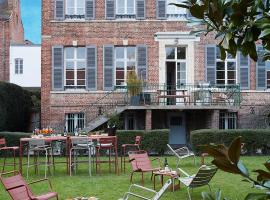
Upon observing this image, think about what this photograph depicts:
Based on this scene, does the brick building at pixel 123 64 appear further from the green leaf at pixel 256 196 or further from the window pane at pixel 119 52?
the green leaf at pixel 256 196

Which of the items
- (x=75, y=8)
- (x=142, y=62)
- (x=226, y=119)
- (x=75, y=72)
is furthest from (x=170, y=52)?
(x=75, y=8)

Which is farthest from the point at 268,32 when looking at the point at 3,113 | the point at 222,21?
the point at 3,113

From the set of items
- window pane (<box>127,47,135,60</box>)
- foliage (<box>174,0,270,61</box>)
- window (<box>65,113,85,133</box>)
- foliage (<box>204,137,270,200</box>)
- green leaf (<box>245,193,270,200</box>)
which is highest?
window pane (<box>127,47,135,60</box>)

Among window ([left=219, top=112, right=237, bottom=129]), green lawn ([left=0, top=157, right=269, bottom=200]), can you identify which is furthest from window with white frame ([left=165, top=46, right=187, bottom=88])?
green lawn ([left=0, top=157, right=269, bottom=200])

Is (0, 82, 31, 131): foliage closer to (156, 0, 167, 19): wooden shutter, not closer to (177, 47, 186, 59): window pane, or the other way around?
(156, 0, 167, 19): wooden shutter

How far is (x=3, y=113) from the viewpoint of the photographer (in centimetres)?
2153

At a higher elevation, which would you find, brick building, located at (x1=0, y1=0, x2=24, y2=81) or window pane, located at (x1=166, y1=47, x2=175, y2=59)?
brick building, located at (x1=0, y1=0, x2=24, y2=81)

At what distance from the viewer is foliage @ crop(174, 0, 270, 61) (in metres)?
2.00

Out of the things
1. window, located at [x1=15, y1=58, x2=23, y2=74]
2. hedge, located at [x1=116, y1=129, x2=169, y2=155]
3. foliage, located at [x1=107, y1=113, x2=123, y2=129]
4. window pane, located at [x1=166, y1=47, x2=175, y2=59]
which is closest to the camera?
hedge, located at [x1=116, y1=129, x2=169, y2=155]

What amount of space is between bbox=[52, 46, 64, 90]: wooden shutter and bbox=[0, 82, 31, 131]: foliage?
2.13 metres

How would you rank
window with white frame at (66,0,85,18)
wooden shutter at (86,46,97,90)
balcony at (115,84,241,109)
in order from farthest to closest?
window with white frame at (66,0,85,18)
wooden shutter at (86,46,97,90)
balcony at (115,84,241,109)

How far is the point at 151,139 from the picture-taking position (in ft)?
62.8

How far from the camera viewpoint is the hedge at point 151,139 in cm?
1911

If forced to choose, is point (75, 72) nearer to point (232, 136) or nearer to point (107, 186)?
point (232, 136)
